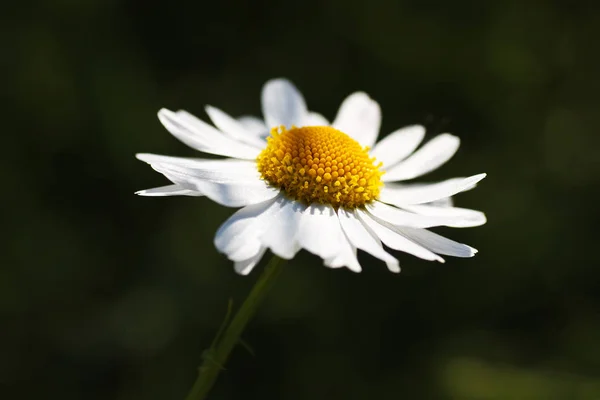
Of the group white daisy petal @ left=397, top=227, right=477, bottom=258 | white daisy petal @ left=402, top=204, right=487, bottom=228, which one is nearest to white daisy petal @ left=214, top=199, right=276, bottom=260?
white daisy petal @ left=397, top=227, right=477, bottom=258

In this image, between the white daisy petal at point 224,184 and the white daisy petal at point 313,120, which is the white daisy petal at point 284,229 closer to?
the white daisy petal at point 224,184

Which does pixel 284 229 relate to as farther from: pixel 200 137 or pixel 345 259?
pixel 200 137

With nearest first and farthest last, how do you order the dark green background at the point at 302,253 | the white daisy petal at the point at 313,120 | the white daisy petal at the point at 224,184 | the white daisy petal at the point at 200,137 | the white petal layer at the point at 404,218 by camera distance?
1. the white daisy petal at the point at 224,184
2. the white petal layer at the point at 404,218
3. the white daisy petal at the point at 200,137
4. the white daisy petal at the point at 313,120
5. the dark green background at the point at 302,253

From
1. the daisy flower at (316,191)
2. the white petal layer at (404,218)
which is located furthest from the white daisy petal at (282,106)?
the white petal layer at (404,218)

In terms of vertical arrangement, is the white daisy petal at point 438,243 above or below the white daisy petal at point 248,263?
above

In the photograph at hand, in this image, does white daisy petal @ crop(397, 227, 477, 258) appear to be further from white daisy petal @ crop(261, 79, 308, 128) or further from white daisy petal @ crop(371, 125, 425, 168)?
white daisy petal @ crop(261, 79, 308, 128)

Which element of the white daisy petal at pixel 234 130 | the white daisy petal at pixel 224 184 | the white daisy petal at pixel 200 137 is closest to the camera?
the white daisy petal at pixel 224 184
